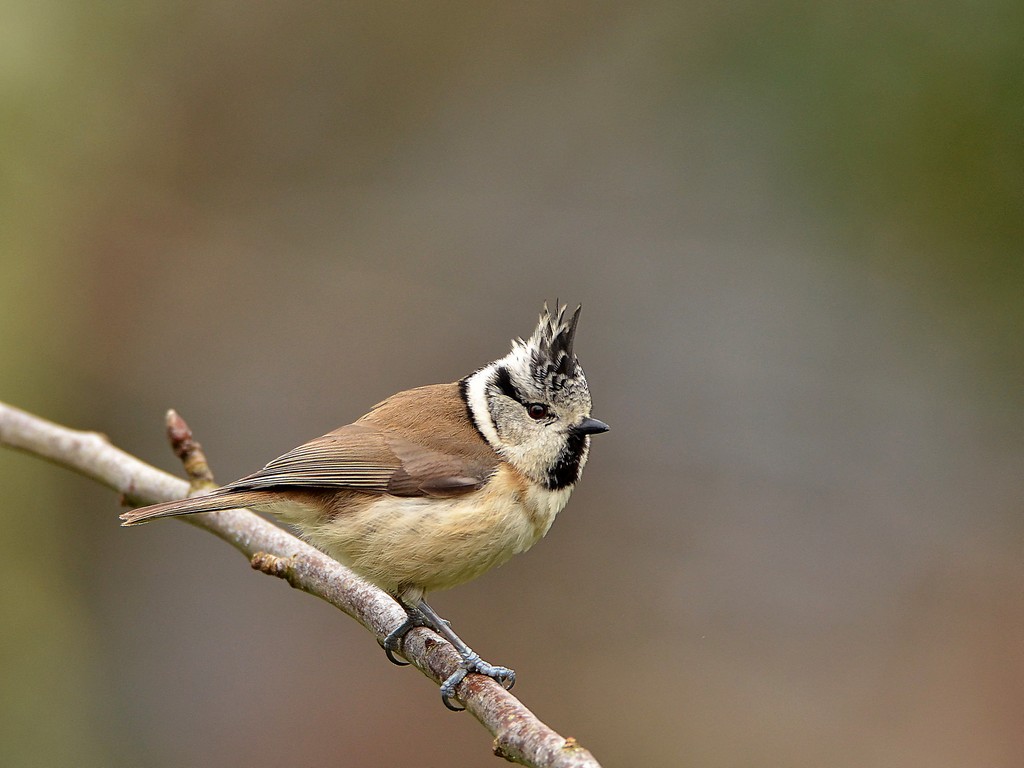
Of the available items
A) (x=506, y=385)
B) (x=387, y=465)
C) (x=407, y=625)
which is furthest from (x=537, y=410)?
(x=407, y=625)

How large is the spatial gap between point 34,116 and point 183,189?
1170mm

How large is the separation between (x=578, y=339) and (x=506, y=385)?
3.30 meters

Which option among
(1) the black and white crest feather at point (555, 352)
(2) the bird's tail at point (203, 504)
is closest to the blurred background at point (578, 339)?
(2) the bird's tail at point (203, 504)

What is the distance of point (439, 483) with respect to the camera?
347cm

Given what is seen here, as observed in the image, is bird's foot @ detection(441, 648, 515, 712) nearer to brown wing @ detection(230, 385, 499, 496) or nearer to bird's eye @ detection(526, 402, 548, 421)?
brown wing @ detection(230, 385, 499, 496)

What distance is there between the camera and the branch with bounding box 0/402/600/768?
2.36 m

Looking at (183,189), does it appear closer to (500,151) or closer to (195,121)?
(195,121)

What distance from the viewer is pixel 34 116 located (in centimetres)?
627

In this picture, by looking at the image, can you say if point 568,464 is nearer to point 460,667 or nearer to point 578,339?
point 460,667

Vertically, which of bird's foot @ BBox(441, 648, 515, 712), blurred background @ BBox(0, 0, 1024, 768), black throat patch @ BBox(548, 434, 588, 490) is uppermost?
blurred background @ BBox(0, 0, 1024, 768)

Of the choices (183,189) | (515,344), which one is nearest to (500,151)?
(183,189)

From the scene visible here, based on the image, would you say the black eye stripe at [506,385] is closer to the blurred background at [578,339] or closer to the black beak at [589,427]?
the black beak at [589,427]

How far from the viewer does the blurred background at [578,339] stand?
18.9 feet

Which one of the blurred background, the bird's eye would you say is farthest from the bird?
the blurred background
